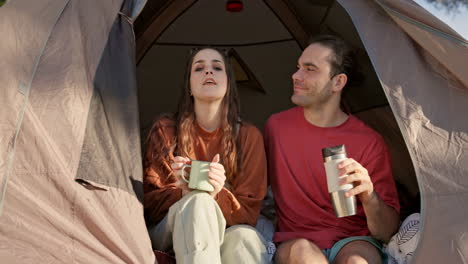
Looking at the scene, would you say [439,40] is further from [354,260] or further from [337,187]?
[354,260]

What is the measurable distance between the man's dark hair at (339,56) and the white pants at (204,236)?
0.88 metres

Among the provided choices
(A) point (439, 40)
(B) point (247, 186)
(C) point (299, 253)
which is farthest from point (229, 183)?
(A) point (439, 40)

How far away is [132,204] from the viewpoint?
222 cm

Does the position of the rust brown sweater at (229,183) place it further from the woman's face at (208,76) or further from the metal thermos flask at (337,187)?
the metal thermos flask at (337,187)

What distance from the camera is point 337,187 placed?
215 centimetres

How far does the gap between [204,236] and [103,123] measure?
21.8 inches

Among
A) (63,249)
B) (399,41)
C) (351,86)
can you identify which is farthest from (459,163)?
(63,249)

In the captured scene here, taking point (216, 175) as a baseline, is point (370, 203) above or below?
below

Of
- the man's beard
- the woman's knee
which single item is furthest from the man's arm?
the man's beard

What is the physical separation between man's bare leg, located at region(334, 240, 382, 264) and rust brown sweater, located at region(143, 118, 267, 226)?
36cm

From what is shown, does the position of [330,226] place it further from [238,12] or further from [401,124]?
[238,12]

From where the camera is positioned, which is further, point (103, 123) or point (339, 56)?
point (339, 56)

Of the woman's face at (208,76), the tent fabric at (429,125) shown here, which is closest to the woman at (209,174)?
the woman's face at (208,76)

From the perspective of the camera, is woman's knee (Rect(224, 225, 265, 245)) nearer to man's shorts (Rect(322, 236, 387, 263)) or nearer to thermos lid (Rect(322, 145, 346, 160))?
man's shorts (Rect(322, 236, 387, 263))
